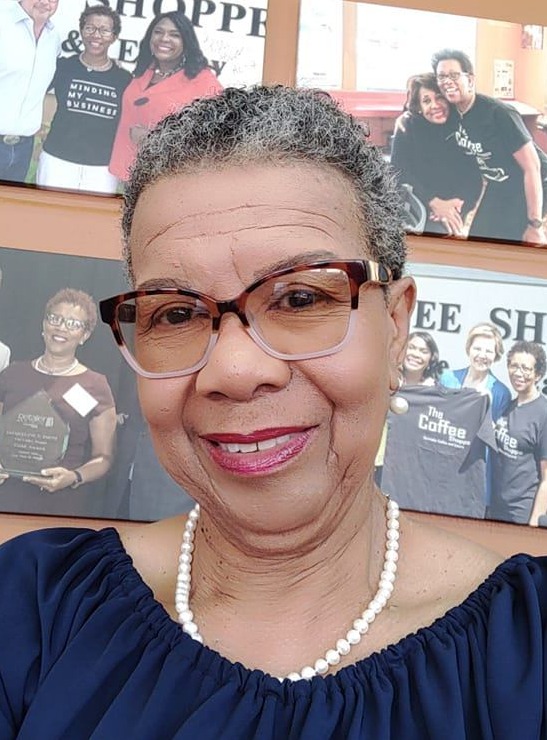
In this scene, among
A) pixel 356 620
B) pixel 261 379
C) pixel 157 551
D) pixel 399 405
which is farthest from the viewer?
pixel 399 405

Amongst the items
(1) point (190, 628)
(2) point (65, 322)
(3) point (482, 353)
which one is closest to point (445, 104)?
(3) point (482, 353)

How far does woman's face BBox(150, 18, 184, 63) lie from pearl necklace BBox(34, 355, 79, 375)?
1.84 ft

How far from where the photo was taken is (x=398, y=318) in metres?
0.72

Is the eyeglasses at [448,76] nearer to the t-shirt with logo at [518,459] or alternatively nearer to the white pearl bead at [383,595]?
the t-shirt with logo at [518,459]

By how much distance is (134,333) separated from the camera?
68 cm

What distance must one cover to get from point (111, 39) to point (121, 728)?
1104mm

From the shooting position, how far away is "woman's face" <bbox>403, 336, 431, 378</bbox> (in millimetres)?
1217

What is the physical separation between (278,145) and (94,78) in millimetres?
751

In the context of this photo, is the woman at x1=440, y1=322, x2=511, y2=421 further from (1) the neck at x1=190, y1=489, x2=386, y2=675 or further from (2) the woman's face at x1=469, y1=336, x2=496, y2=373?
(1) the neck at x1=190, y1=489, x2=386, y2=675

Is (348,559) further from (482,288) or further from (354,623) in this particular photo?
(482,288)

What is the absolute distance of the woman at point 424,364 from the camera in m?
1.21

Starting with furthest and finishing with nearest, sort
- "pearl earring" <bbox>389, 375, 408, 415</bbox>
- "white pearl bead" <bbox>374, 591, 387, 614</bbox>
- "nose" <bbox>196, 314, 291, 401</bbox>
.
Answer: "pearl earring" <bbox>389, 375, 408, 415</bbox> < "white pearl bead" <bbox>374, 591, 387, 614</bbox> < "nose" <bbox>196, 314, 291, 401</bbox>

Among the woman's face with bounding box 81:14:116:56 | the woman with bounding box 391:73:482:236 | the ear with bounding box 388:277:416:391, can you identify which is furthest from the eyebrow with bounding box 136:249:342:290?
the woman's face with bounding box 81:14:116:56

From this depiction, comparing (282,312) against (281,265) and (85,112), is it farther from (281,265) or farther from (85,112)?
(85,112)
